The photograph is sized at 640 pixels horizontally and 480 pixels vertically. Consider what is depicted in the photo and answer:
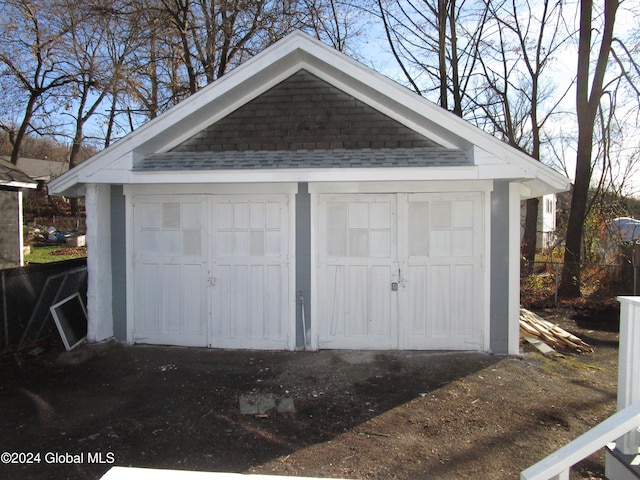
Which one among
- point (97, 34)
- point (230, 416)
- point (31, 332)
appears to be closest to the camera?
point (230, 416)

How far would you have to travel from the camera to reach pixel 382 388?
510cm

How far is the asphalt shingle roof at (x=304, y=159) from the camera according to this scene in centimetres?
585

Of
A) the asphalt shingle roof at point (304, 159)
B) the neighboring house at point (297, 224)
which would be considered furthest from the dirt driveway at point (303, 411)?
the asphalt shingle roof at point (304, 159)

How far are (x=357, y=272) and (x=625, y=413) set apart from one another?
4046 millimetres

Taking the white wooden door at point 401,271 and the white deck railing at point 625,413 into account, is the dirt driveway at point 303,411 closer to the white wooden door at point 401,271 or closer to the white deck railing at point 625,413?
the white wooden door at point 401,271

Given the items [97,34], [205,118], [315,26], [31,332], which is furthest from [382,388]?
[97,34]

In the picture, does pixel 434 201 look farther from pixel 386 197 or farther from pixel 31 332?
pixel 31 332

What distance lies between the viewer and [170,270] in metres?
6.58

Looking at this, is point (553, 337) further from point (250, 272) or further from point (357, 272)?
point (250, 272)

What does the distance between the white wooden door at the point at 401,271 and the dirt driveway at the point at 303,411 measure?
0.32 m

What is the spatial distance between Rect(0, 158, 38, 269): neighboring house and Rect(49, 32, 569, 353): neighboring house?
608cm

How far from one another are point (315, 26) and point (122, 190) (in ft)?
40.8

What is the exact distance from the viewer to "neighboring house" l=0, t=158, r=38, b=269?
11.1m

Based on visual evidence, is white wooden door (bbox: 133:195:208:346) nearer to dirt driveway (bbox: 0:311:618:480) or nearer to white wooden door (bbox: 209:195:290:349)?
white wooden door (bbox: 209:195:290:349)
